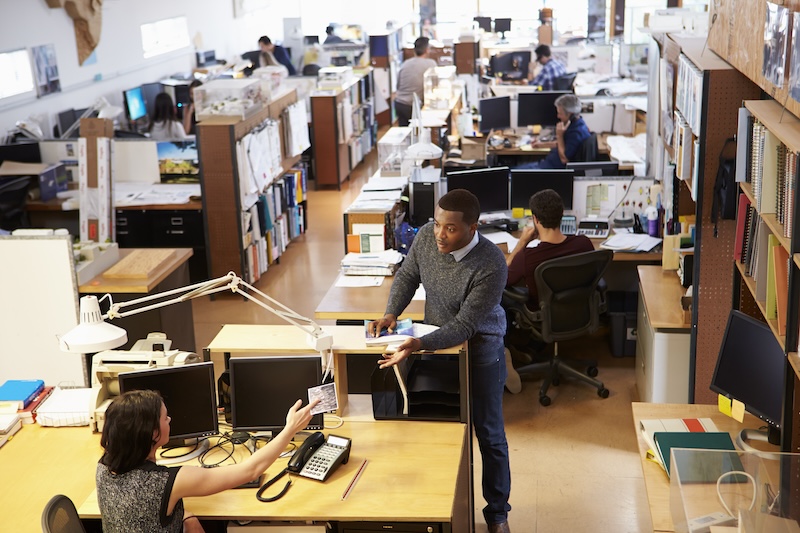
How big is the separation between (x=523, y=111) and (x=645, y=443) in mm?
6319

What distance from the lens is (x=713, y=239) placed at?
174 inches

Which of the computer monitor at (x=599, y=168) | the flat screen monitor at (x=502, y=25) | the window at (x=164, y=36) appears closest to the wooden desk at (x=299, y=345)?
the computer monitor at (x=599, y=168)

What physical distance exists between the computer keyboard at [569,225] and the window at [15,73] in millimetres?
5770

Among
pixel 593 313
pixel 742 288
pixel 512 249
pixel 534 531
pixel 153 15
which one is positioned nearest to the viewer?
pixel 742 288

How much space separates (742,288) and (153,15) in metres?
10.4

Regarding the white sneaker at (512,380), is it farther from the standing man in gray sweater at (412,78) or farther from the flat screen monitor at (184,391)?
the standing man in gray sweater at (412,78)

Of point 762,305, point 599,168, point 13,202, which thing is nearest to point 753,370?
point 762,305

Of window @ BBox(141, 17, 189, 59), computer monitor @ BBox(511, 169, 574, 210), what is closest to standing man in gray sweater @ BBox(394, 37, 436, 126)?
window @ BBox(141, 17, 189, 59)

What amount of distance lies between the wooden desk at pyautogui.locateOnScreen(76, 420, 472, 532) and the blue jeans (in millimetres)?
290

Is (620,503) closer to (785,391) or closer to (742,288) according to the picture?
(742,288)

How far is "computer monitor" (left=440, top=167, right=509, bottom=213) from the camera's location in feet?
21.4

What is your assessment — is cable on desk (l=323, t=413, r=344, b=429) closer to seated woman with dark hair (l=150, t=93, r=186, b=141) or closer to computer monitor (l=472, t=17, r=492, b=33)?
seated woman with dark hair (l=150, t=93, r=186, b=141)

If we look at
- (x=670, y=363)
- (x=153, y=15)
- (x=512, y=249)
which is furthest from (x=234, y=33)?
(x=670, y=363)

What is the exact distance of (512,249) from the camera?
6.14m
